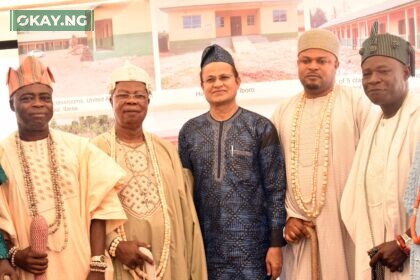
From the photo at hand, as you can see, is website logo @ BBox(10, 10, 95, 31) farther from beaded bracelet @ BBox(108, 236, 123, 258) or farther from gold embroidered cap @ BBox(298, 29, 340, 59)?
Result: beaded bracelet @ BBox(108, 236, 123, 258)

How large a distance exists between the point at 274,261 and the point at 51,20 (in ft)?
9.19

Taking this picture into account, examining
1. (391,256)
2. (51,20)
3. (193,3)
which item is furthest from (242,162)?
(51,20)

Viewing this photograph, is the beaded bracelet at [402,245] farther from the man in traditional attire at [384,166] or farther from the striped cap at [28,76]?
the striped cap at [28,76]

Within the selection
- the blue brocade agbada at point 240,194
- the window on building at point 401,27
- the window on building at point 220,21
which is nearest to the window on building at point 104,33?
the window on building at point 220,21

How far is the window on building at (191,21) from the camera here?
5.07 m

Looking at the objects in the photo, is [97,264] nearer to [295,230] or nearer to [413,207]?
[295,230]

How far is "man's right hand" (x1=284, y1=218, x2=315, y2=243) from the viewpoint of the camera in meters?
3.56

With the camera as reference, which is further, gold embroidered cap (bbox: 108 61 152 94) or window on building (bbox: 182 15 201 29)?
window on building (bbox: 182 15 201 29)

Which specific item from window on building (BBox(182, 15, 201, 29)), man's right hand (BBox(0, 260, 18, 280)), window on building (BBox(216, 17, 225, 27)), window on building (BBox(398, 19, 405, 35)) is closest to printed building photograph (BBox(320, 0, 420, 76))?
window on building (BBox(398, 19, 405, 35))

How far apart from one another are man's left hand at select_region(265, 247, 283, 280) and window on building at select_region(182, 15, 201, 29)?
86.1 inches

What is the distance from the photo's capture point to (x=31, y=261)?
298 centimetres

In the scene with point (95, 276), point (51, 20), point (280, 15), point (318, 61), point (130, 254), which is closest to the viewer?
point (95, 276)

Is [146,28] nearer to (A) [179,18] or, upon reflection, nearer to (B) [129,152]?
(A) [179,18]

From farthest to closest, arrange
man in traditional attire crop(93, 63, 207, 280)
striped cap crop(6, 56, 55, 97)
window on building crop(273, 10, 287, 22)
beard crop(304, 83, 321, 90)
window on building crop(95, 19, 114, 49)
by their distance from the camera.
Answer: window on building crop(95, 19, 114, 49) < window on building crop(273, 10, 287, 22) < beard crop(304, 83, 321, 90) < man in traditional attire crop(93, 63, 207, 280) < striped cap crop(6, 56, 55, 97)
